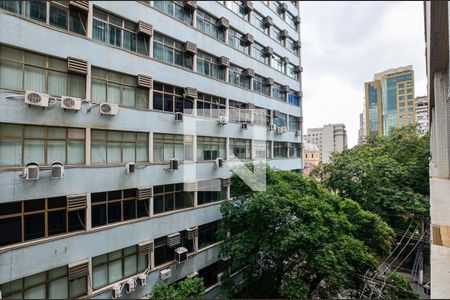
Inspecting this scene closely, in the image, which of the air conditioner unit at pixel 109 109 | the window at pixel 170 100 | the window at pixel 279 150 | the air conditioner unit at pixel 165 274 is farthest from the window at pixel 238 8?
the air conditioner unit at pixel 165 274

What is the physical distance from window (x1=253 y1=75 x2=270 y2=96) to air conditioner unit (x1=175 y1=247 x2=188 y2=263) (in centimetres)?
666

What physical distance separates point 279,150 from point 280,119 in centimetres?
155

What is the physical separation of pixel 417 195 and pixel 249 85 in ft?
23.4

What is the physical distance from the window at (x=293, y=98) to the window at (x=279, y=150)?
95.8 inches

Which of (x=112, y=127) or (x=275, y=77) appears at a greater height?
(x=275, y=77)

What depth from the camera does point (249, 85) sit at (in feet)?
30.7

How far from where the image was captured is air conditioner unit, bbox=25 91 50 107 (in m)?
3.96

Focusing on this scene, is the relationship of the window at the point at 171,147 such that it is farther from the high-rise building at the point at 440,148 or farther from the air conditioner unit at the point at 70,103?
the high-rise building at the point at 440,148

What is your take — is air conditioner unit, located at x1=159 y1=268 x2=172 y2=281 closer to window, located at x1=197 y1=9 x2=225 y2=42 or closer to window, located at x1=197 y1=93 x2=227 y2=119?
window, located at x1=197 y1=93 x2=227 y2=119

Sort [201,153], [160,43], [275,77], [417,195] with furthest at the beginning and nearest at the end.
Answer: [275,77]
[417,195]
[201,153]
[160,43]

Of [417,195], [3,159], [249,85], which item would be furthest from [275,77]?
[3,159]

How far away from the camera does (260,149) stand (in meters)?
9.69

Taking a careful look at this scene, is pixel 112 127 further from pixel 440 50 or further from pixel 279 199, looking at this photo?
pixel 440 50

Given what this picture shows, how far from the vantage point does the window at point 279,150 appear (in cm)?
1084
